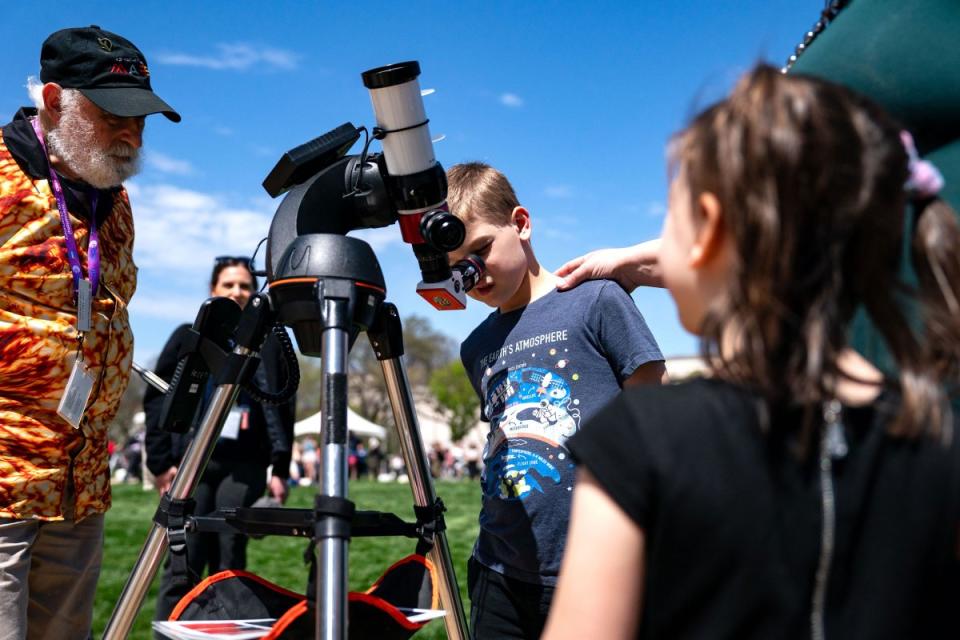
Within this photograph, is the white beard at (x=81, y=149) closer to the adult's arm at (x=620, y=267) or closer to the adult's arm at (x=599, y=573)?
the adult's arm at (x=620, y=267)

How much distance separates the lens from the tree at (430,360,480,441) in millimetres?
54062

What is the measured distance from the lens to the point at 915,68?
1420mm

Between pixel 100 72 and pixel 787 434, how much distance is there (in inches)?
96.7

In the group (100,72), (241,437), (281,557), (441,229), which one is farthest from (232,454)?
(441,229)

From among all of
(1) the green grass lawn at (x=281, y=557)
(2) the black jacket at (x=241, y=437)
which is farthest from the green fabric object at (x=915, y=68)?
(1) the green grass lawn at (x=281, y=557)

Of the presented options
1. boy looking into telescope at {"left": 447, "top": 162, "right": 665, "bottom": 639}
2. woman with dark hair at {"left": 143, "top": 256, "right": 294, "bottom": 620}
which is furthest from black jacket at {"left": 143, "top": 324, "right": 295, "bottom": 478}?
boy looking into telescope at {"left": 447, "top": 162, "right": 665, "bottom": 639}

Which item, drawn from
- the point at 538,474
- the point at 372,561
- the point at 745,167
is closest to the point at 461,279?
the point at 538,474

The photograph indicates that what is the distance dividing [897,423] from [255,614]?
4.29 ft

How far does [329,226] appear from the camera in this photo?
185 cm

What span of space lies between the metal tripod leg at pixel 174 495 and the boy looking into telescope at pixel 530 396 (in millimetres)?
865

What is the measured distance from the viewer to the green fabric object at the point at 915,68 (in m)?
1.41

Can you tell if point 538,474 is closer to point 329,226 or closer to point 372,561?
point 329,226

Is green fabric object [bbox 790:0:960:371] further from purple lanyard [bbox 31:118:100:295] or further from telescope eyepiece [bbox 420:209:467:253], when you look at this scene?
Result: purple lanyard [bbox 31:118:100:295]

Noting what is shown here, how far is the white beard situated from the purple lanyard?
1.6 inches
